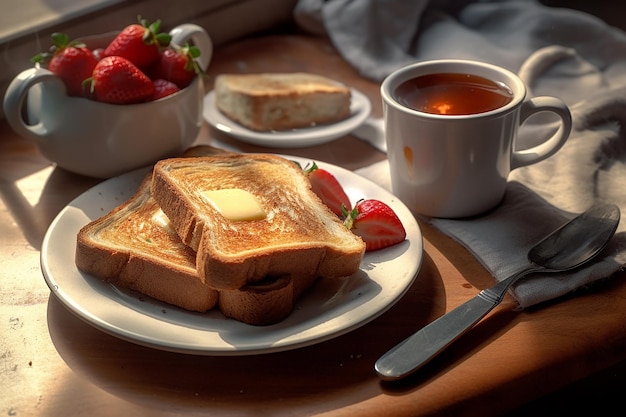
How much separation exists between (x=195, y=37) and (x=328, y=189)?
473mm

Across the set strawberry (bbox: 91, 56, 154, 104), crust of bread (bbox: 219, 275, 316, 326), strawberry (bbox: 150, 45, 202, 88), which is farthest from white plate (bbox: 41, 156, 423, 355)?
strawberry (bbox: 150, 45, 202, 88)

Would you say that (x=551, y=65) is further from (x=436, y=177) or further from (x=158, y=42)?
(x=158, y=42)

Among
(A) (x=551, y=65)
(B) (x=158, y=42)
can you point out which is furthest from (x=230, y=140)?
(A) (x=551, y=65)

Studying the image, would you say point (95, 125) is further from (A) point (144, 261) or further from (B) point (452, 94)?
(B) point (452, 94)

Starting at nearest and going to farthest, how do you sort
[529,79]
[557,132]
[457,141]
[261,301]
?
[261,301] → [457,141] → [557,132] → [529,79]

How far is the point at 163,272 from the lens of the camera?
Answer: 1070mm

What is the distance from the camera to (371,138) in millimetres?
1626

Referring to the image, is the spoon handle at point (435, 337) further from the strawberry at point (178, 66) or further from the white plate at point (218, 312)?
the strawberry at point (178, 66)

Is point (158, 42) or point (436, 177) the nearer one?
point (436, 177)

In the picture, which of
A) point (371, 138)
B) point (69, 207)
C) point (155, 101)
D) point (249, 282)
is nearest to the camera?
point (249, 282)

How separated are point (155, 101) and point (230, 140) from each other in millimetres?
283

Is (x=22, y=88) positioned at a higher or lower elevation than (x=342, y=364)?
higher

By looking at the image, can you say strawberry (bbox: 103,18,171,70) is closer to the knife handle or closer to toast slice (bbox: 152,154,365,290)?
toast slice (bbox: 152,154,365,290)

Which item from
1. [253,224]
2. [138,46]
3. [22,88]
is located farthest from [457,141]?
[22,88]
